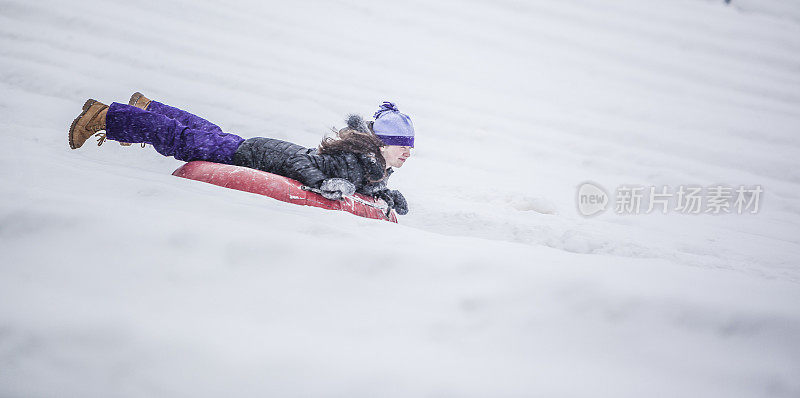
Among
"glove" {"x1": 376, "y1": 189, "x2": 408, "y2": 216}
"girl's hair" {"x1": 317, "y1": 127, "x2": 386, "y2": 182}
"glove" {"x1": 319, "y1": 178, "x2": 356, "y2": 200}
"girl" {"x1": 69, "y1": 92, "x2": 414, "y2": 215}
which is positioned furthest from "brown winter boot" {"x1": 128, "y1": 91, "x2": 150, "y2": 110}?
"glove" {"x1": 376, "y1": 189, "x2": 408, "y2": 216}

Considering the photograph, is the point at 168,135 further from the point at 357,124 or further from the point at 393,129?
the point at 393,129

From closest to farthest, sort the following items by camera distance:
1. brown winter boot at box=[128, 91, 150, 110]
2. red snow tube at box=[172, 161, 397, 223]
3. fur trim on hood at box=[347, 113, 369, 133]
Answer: red snow tube at box=[172, 161, 397, 223], fur trim on hood at box=[347, 113, 369, 133], brown winter boot at box=[128, 91, 150, 110]

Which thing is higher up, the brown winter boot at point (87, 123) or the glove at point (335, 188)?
the brown winter boot at point (87, 123)

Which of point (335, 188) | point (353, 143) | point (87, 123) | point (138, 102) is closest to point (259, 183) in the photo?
point (335, 188)

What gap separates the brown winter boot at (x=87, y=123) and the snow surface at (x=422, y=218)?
237 mm

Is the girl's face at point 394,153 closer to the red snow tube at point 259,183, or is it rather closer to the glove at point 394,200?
the glove at point 394,200

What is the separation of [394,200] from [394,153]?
19cm

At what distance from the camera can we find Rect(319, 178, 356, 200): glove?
5.34 feet

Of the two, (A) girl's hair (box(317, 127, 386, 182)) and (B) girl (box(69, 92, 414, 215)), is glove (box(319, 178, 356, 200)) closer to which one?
(B) girl (box(69, 92, 414, 215))

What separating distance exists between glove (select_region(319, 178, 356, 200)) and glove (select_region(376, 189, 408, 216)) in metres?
0.25

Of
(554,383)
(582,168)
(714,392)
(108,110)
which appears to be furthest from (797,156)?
(108,110)

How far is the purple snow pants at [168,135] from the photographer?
1711mm

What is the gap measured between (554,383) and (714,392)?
0.30 meters

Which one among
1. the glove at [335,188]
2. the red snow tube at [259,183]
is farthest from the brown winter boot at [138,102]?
the glove at [335,188]
